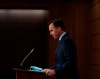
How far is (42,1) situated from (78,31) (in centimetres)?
108

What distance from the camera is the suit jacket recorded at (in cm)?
357

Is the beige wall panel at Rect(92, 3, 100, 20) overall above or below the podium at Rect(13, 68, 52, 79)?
above

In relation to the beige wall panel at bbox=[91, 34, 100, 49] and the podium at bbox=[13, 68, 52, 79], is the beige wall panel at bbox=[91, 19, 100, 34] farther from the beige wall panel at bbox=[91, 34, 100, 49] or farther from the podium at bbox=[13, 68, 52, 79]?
the podium at bbox=[13, 68, 52, 79]

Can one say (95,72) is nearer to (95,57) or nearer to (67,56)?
(95,57)

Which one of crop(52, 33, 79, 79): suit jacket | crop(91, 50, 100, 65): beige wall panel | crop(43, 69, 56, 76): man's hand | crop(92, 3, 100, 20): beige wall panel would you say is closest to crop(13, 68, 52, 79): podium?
crop(43, 69, 56, 76): man's hand

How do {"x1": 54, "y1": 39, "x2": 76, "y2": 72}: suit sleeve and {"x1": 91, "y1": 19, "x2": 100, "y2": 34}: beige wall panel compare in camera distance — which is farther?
{"x1": 91, "y1": 19, "x2": 100, "y2": 34}: beige wall panel

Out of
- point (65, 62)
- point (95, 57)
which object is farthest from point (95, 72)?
point (65, 62)

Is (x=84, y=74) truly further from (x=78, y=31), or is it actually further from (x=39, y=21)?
(x=39, y=21)

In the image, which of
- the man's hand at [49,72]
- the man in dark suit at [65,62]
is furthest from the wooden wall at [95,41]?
the man's hand at [49,72]

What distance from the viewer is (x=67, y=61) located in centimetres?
357

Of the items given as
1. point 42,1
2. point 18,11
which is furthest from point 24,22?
point 42,1

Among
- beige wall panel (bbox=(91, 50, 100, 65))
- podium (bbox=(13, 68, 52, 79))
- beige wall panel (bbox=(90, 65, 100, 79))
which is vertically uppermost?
beige wall panel (bbox=(91, 50, 100, 65))

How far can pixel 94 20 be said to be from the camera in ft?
23.9

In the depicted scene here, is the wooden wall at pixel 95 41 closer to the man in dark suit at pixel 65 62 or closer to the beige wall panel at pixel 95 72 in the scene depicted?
the beige wall panel at pixel 95 72
